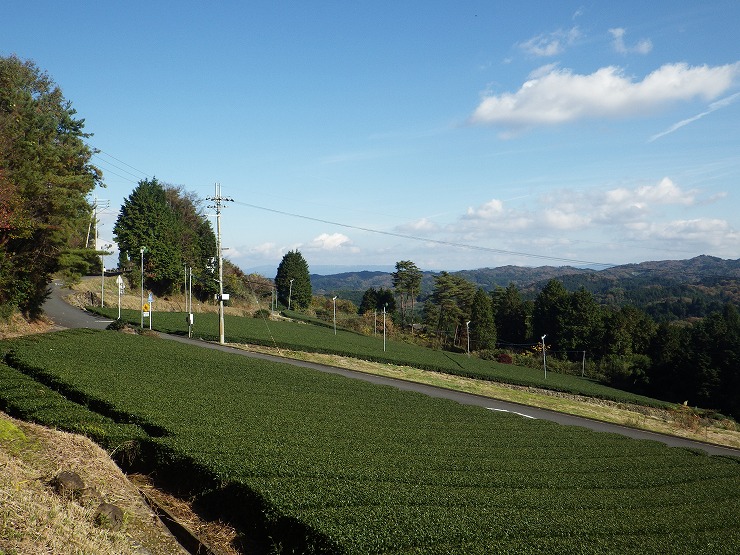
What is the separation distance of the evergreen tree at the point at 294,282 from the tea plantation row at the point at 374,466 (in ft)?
256

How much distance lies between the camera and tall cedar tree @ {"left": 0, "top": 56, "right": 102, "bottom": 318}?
978 inches

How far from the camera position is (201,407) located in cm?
1517

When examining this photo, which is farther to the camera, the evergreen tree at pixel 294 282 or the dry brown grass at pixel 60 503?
the evergreen tree at pixel 294 282

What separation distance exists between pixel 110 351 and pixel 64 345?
179 centimetres

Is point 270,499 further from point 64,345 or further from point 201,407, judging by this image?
point 64,345

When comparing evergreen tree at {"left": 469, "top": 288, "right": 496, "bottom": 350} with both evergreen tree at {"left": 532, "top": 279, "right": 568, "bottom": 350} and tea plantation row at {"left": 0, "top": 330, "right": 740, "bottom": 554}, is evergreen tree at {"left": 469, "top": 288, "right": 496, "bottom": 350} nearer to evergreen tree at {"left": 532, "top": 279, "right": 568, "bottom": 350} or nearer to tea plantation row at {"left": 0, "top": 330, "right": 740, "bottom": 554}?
evergreen tree at {"left": 532, "top": 279, "right": 568, "bottom": 350}

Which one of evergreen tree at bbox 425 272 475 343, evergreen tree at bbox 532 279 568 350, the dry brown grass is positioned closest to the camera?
the dry brown grass

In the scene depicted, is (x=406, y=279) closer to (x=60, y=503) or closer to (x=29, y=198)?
(x=29, y=198)

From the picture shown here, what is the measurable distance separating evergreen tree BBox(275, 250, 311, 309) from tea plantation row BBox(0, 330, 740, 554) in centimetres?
7816

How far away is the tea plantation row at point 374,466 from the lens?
321 inches

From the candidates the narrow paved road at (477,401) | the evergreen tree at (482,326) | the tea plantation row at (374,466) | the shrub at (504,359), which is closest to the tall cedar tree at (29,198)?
the tea plantation row at (374,466)

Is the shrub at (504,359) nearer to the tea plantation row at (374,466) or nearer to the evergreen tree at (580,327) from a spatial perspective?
the evergreen tree at (580,327)

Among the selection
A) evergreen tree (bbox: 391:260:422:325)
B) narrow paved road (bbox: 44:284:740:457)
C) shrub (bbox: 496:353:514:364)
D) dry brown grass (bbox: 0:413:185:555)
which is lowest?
shrub (bbox: 496:353:514:364)

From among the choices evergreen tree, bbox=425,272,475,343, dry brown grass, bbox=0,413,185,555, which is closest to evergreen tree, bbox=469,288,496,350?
evergreen tree, bbox=425,272,475,343
